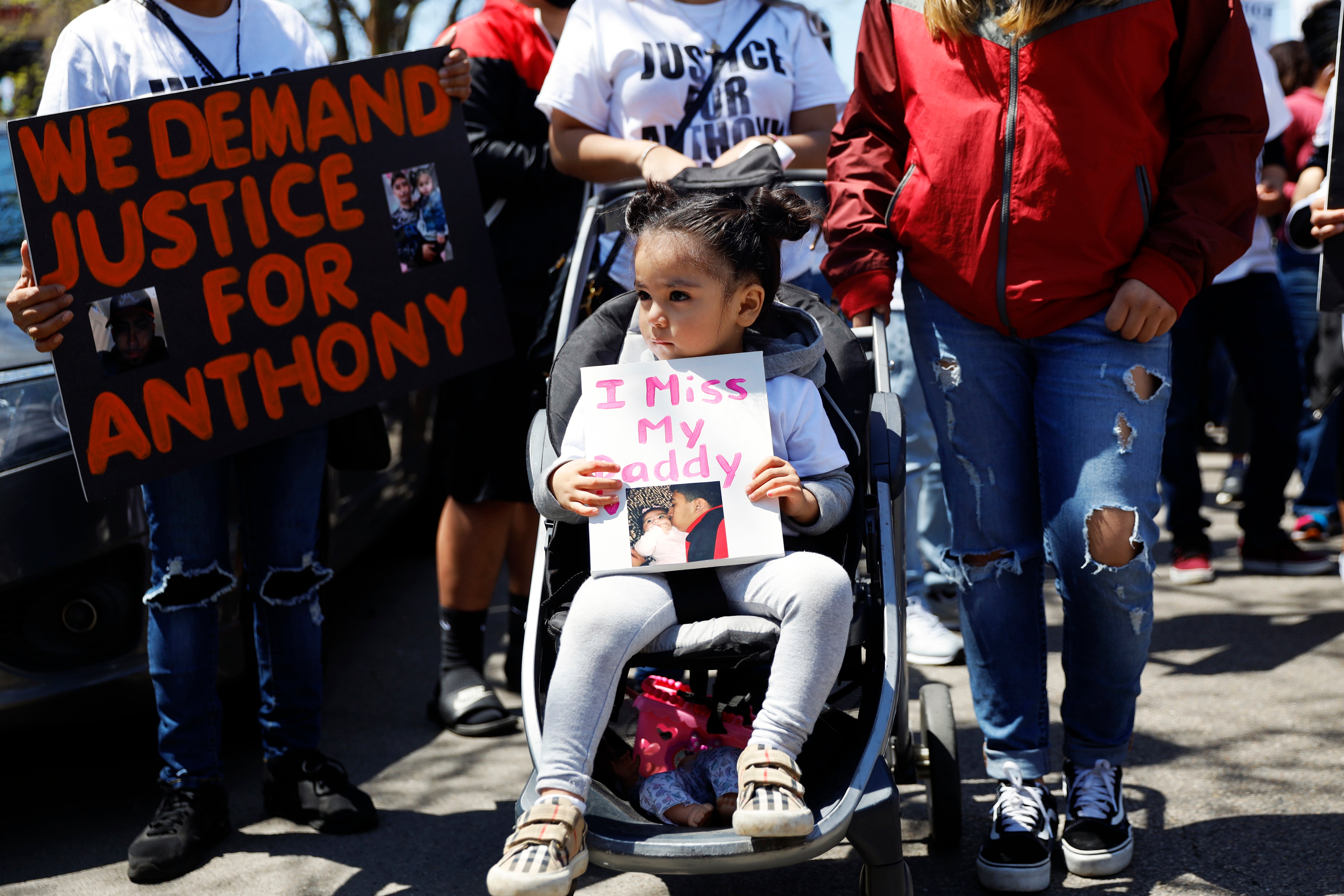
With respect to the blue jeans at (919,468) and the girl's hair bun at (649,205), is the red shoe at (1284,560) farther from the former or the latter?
the girl's hair bun at (649,205)

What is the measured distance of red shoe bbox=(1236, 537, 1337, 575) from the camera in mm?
5305

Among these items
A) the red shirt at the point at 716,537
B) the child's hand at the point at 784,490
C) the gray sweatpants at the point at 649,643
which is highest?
the child's hand at the point at 784,490

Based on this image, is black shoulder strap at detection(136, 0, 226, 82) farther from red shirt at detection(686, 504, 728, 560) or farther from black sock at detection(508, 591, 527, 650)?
black sock at detection(508, 591, 527, 650)

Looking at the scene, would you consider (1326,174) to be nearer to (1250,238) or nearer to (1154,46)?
(1250,238)

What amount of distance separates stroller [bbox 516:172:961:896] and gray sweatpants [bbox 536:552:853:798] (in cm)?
6

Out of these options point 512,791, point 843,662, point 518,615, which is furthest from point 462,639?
point 843,662

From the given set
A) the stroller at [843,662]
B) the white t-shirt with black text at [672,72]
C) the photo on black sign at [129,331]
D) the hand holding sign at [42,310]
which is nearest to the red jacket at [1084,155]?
the stroller at [843,662]

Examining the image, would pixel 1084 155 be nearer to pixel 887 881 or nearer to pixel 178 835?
pixel 887 881

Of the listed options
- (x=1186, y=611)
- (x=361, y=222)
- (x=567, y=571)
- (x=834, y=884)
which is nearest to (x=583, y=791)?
(x=567, y=571)

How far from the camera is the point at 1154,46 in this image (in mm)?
2461

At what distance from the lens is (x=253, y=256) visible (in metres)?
3.00

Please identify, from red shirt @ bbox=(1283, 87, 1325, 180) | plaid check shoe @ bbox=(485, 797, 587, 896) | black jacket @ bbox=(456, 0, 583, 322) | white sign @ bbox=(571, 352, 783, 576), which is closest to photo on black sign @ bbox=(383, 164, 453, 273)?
black jacket @ bbox=(456, 0, 583, 322)

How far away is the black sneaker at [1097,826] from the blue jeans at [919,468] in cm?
170

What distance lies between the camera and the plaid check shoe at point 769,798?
2.01 metres
